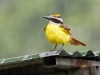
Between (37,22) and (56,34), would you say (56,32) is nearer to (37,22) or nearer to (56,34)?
(56,34)

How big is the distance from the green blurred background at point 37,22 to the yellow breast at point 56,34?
41.5 feet

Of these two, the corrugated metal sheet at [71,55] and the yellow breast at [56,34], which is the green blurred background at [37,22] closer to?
the yellow breast at [56,34]

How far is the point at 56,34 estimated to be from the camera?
9117 mm

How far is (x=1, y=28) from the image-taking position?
26172 mm

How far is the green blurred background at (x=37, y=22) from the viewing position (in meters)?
23.3

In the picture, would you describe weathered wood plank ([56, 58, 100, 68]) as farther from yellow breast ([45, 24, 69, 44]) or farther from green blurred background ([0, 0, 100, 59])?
green blurred background ([0, 0, 100, 59])

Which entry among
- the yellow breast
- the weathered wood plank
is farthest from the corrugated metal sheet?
the yellow breast

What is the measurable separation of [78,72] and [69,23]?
14247mm

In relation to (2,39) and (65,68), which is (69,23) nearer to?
(2,39)

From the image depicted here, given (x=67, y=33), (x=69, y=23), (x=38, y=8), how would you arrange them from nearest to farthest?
(x=67, y=33) < (x=69, y=23) < (x=38, y=8)

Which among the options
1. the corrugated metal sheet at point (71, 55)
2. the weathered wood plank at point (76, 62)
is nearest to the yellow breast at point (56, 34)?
the corrugated metal sheet at point (71, 55)

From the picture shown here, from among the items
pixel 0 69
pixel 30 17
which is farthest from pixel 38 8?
pixel 0 69

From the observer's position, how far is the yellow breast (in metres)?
9.07

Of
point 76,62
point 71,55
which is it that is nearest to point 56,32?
point 76,62
